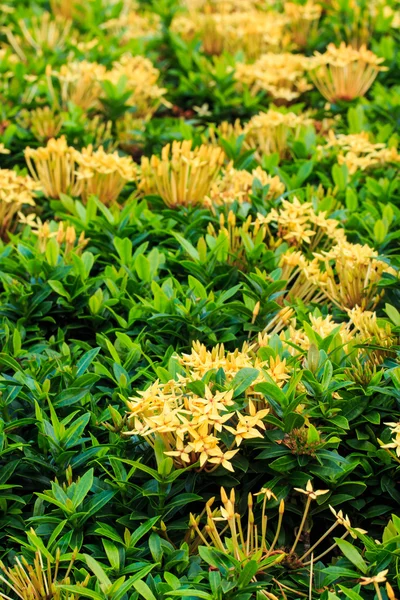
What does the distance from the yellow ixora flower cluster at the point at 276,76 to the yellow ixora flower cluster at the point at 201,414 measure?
8.56 feet

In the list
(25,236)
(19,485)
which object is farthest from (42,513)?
(25,236)

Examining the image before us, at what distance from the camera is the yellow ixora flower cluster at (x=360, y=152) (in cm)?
391

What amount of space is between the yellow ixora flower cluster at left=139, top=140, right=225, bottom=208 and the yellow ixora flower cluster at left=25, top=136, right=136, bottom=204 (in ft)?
0.50

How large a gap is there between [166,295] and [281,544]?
3.50 ft

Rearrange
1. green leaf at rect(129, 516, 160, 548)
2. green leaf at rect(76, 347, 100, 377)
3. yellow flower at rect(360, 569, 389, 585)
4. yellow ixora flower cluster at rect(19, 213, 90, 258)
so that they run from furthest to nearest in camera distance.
→ yellow ixora flower cluster at rect(19, 213, 90, 258) < green leaf at rect(76, 347, 100, 377) < green leaf at rect(129, 516, 160, 548) < yellow flower at rect(360, 569, 389, 585)

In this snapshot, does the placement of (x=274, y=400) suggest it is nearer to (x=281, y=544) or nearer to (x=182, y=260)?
(x=281, y=544)

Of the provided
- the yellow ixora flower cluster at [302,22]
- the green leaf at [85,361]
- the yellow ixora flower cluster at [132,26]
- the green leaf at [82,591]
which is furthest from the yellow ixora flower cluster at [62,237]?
the yellow ixora flower cluster at [302,22]

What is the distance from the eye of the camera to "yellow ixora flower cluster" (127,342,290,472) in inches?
88.5

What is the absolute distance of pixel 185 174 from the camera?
3.66 metres

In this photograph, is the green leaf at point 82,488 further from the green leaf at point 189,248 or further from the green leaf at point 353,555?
the green leaf at point 189,248

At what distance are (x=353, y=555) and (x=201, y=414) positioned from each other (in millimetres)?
545

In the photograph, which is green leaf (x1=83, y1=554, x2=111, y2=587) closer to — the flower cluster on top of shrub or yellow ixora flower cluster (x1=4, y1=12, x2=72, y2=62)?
the flower cluster on top of shrub

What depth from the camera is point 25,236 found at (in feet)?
11.5

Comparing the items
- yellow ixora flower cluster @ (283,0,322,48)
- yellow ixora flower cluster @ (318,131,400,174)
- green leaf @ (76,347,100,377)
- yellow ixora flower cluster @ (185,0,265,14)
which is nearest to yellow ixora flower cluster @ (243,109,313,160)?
yellow ixora flower cluster @ (318,131,400,174)
